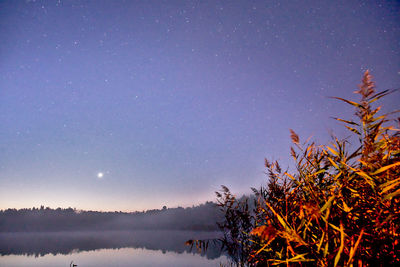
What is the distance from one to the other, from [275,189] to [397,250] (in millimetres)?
2854

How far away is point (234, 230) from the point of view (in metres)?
8.62

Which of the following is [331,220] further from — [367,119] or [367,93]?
[367,93]

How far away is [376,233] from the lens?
2.42 meters

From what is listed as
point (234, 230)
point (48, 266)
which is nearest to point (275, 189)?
point (234, 230)

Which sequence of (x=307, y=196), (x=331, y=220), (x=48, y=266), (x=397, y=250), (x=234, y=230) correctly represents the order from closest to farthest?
(x=397, y=250) → (x=331, y=220) → (x=307, y=196) → (x=234, y=230) → (x=48, y=266)

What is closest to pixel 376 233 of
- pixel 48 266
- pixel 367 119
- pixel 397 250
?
pixel 397 250

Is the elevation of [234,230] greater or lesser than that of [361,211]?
lesser

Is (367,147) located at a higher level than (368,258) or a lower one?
higher

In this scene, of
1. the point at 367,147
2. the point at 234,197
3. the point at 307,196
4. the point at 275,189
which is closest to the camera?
the point at 367,147

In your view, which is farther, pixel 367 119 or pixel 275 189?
pixel 275 189

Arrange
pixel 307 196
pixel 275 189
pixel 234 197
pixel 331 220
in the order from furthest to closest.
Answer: pixel 234 197 < pixel 275 189 < pixel 307 196 < pixel 331 220

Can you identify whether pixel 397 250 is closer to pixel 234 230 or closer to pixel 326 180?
pixel 326 180

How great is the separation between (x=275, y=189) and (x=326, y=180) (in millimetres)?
1775

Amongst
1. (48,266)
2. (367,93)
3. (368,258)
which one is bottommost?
(48,266)
